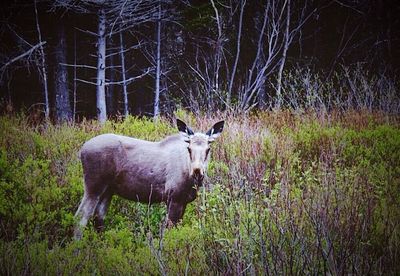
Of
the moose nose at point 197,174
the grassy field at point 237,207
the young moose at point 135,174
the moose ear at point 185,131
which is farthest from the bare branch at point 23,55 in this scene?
the moose nose at point 197,174

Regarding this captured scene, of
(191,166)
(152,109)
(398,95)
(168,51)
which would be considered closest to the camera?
(191,166)

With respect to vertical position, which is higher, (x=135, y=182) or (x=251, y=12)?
(x=251, y=12)

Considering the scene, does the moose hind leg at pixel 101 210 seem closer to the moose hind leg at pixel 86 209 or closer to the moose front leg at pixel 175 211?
the moose hind leg at pixel 86 209

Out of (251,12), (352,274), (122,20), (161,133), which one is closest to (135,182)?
(161,133)

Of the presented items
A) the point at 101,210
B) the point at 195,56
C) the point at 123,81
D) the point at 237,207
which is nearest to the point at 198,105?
the point at 195,56

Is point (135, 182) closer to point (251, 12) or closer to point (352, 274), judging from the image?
point (352, 274)

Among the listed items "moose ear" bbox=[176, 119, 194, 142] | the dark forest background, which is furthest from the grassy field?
"moose ear" bbox=[176, 119, 194, 142]

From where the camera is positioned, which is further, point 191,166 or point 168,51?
point 168,51

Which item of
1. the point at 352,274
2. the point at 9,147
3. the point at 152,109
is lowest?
the point at 352,274

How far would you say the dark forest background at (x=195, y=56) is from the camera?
3.35 meters

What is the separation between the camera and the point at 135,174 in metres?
3.04

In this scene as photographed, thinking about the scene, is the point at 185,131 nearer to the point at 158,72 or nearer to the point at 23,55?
the point at 158,72

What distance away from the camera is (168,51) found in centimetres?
389

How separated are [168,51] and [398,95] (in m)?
2.27
